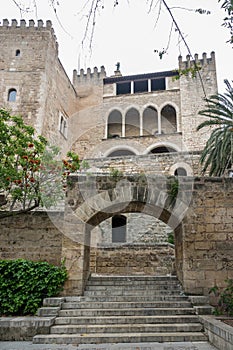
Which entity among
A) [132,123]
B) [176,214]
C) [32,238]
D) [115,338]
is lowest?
[115,338]

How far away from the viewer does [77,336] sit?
5.12 metres

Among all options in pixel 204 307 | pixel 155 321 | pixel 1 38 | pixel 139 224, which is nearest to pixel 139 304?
pixel 155 321

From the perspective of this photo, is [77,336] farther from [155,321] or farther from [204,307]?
[204,307]

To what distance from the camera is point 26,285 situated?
6.39m

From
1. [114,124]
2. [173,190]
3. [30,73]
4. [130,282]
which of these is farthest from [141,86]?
[130,282]

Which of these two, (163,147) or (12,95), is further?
(163,147)

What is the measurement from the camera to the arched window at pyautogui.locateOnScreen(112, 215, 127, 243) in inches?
612

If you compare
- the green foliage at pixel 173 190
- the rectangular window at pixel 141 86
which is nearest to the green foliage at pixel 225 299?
the green foliage at pixel 173 190

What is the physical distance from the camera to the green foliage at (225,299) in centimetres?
612

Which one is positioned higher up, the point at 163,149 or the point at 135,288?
the point at 163,149

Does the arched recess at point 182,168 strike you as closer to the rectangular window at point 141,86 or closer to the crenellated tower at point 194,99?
A: the crenellated tower at point 194,99

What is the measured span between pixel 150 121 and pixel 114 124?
3.02 meters

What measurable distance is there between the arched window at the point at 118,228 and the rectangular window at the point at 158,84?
1280 centimetres

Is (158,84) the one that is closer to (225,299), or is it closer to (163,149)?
(163,149)
